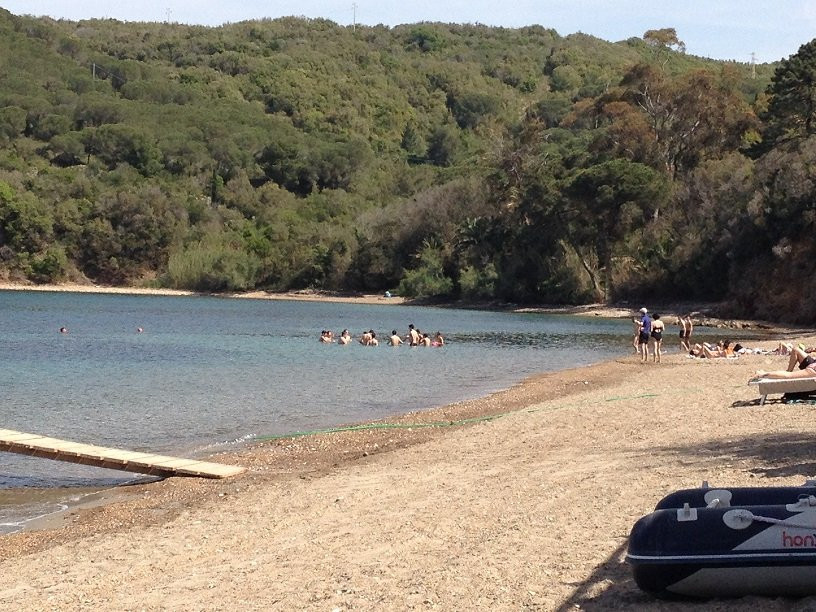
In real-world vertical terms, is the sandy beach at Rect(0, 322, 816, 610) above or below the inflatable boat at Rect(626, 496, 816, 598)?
below

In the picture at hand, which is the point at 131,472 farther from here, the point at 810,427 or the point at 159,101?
the point at 159,101

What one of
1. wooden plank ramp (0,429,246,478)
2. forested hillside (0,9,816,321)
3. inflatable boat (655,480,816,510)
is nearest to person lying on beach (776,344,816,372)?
wooden plank ramp (0,429,246,478)

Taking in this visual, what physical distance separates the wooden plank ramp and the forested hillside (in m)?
44.6

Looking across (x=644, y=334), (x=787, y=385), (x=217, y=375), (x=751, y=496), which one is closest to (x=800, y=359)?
(x=787, y=385)

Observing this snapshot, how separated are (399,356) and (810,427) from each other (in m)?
22.6

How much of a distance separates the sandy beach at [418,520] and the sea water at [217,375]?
6.09 feet

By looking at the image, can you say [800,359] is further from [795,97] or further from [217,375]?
[795,97]

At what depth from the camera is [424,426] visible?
679 inches

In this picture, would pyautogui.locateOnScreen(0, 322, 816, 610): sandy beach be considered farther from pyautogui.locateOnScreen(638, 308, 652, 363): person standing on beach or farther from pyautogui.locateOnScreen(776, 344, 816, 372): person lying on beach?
pyautogui.locateOnScreen(638, 308, 652, 363): person standing on beach

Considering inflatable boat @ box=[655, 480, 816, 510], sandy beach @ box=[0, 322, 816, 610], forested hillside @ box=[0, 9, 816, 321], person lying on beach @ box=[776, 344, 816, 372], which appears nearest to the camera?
inflatable boat @ box=[655, 480, 816, 510]

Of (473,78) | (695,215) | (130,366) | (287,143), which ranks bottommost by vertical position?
(130,366)

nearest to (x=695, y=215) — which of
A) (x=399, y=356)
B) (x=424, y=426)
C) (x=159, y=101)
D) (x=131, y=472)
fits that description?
(x=399, y=356)

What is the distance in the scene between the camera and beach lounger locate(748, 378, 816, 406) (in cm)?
1545

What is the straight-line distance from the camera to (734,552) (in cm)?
598
